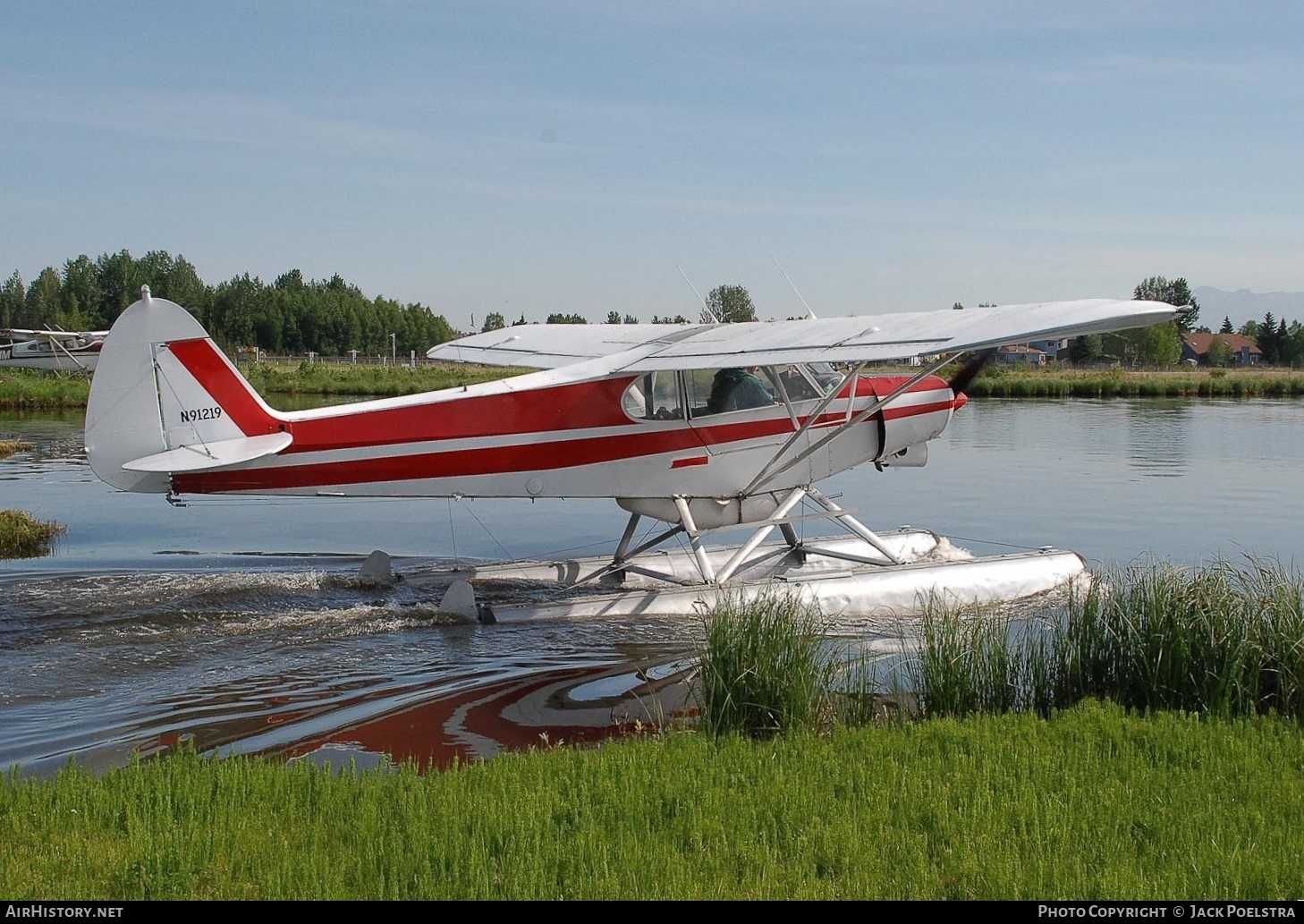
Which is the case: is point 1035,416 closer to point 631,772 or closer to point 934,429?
point 934,429

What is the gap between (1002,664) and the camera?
700cm

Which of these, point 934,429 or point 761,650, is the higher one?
point 934,429

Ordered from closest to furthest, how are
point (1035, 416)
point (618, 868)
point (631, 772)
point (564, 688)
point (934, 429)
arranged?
point (618, 868) < point (631, 772) < point (564, 688) < point (934, 429) < point (1035, 416)

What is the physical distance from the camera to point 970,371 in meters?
11.7

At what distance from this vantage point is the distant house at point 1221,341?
12250cm

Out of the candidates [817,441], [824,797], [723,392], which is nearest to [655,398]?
[723,392]

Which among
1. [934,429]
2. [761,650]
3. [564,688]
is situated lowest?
[564,688]

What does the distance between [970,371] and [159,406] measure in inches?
290

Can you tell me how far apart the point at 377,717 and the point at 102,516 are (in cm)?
1061

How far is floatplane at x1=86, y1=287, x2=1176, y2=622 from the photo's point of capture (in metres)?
9.52

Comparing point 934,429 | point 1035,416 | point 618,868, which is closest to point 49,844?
point 618,868

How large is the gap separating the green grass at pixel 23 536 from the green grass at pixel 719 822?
8.51 metres

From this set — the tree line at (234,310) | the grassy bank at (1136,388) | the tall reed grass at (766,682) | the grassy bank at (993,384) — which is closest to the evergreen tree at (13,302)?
the tree line at (234,310)

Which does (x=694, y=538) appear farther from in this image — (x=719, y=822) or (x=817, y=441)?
(x=719, y=822)
